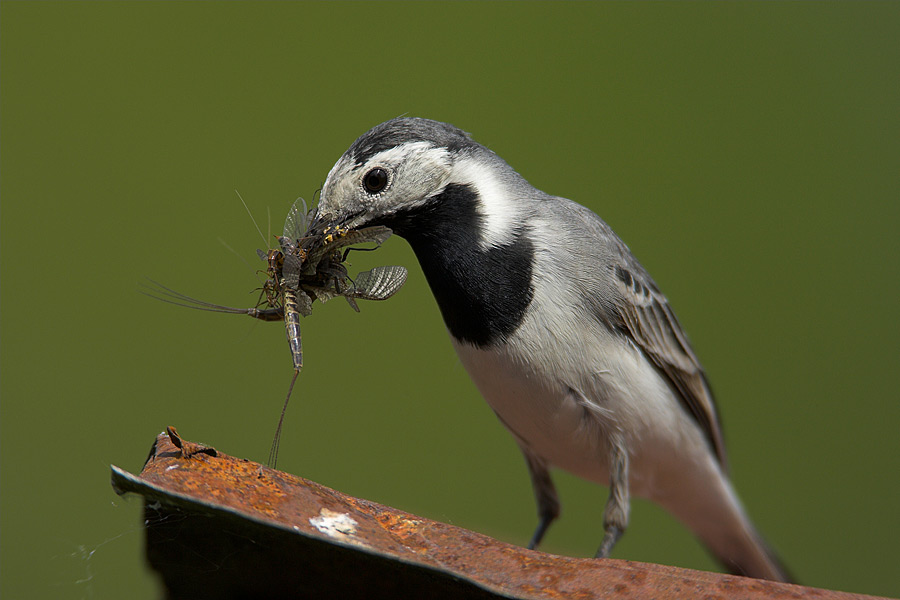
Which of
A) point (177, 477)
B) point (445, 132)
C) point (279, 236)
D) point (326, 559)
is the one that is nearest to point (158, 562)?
point (177, 477)

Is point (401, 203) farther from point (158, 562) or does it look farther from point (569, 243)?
point (158, 562)

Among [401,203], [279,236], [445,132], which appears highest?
[445,132]

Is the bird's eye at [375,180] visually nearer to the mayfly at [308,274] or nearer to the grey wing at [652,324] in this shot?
the mayfly at [308,274]

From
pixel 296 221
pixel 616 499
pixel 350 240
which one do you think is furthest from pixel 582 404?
pixel 296 221

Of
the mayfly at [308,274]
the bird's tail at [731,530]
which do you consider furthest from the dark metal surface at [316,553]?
the bird's tail at [731,530]

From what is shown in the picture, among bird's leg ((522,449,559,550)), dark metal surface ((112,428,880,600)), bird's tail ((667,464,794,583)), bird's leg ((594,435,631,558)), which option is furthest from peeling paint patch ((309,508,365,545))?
bird's tail ((667,464,794,583))

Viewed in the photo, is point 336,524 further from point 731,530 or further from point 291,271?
point 731,530

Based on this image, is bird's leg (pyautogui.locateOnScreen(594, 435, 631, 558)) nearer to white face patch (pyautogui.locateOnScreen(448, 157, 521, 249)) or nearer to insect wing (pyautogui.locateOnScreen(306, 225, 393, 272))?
white face patch (pyautogui.locateOnScreen(448, 157, 521, 249))
